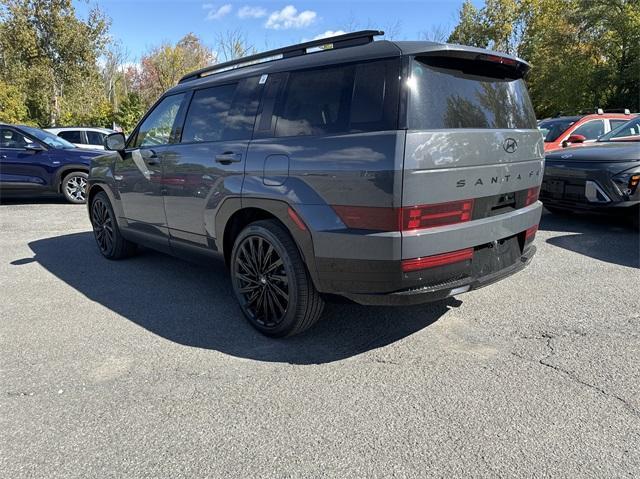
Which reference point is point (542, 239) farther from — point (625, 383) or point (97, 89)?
point (97, 89)

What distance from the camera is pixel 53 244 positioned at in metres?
6.51

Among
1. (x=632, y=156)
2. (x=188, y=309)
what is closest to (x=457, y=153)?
(x=188, y=309)

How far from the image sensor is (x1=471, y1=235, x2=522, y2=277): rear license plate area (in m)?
3.03

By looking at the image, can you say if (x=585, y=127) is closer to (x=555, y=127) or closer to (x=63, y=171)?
(x=555, y=127)

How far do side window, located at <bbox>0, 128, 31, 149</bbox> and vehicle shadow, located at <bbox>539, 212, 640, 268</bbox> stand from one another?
31.5ft

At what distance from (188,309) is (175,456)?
195 cm

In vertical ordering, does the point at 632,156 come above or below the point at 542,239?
above

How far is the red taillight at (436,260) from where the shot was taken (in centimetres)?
271

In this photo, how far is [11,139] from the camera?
9.57 m

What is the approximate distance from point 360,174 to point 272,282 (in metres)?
1.10

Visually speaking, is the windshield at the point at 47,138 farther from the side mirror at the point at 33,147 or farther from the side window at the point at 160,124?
the side window at the point at 160,124

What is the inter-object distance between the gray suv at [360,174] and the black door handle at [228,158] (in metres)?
0.01

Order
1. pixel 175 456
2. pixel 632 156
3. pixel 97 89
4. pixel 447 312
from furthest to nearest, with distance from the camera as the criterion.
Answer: pixel 97 89 → pixel 632 156 → pixel 447 312 → pixel 175 456

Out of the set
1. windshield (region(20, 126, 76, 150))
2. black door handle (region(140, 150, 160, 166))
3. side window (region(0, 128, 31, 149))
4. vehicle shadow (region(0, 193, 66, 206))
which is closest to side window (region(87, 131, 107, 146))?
vehicle shadow (region(0, 193, 66, 206))
